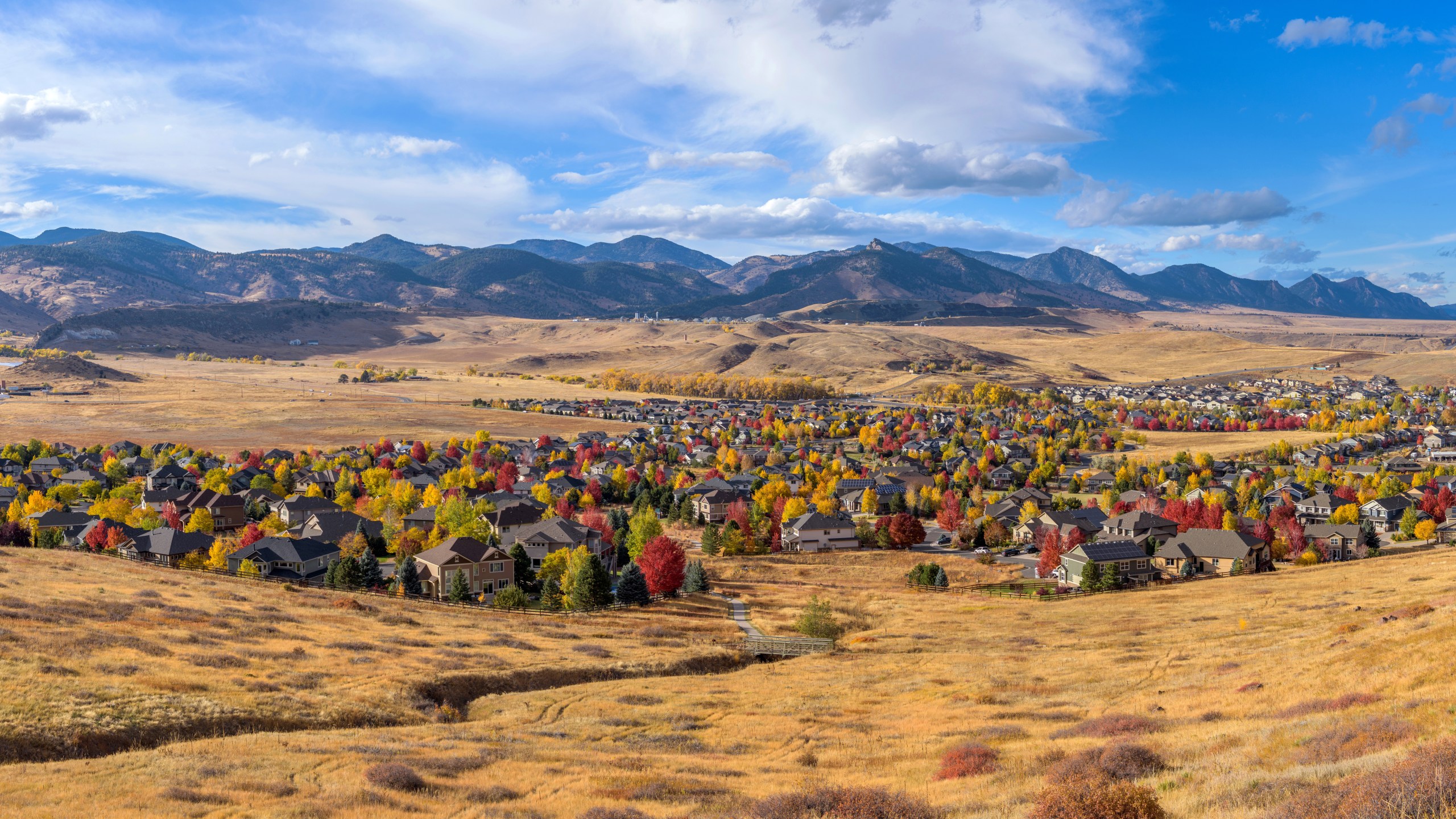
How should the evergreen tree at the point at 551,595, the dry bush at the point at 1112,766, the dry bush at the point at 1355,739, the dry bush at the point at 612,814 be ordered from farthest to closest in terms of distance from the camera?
the evergreen tree at the point at 551,595
the dry bush at the point at 1112,766
the dry bush at the point at 612,814
the dry bush at the point at 1355,739

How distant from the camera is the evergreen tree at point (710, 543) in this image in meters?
80.2

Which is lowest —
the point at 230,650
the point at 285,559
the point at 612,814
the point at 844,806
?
the point at 285,559

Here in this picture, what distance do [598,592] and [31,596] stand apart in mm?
29094

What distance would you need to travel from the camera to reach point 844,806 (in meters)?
16.9

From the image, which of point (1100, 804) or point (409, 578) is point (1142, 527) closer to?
point (409, 578)

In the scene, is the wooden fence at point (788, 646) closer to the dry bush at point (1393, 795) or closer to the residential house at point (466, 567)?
the residential house at point (466, 567)

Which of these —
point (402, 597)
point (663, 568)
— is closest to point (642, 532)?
point (663, 568)

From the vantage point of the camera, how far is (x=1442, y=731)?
17.6 meters

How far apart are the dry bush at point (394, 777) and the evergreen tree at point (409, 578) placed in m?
39.3

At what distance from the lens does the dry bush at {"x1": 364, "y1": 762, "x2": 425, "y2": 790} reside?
20609mm

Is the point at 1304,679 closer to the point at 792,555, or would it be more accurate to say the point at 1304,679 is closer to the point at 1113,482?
the point at 792,555

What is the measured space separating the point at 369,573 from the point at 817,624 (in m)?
31.0

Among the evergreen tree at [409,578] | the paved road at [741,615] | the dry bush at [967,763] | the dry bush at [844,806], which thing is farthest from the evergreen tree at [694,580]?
the dry bush at [844,806]

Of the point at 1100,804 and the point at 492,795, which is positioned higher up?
the point at 1100,804
